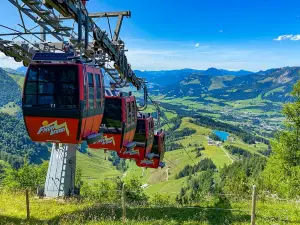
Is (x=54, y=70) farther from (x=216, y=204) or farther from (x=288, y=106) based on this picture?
(x=288, y=106)

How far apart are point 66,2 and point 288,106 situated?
21791mm

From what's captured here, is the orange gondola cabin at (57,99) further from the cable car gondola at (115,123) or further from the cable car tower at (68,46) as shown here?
the cable car gondola at (115,123)

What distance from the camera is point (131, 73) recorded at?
17219 mm

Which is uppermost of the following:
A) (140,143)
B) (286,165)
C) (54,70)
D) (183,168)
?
(54,70)

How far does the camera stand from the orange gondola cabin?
10.3 meters

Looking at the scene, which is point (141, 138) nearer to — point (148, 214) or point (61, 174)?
point (61, 174)

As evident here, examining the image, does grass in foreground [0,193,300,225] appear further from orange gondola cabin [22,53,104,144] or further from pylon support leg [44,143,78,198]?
pylon support leg [44,143,78,198]

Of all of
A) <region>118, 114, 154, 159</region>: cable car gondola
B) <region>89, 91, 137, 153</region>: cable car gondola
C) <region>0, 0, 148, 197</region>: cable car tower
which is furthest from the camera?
<region>118, 114, 154, 159</region>: cable car gondola

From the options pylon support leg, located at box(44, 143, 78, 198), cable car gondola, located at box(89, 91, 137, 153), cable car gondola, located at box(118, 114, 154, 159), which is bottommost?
pylon support leg, located at box(44, 143, 78, 198)

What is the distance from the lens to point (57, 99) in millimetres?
10508

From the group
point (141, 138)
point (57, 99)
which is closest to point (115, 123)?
point (141, 138)

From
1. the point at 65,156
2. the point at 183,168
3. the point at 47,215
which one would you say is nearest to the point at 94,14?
the point at 47,215

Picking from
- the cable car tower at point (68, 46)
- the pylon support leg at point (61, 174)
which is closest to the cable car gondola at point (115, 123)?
the cable car tower at point (68, 46)

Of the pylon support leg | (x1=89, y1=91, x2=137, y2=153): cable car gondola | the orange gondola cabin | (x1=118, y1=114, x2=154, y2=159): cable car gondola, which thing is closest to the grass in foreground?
(x1=89, y1=91, x2=137, y2=153): cable car gondola
